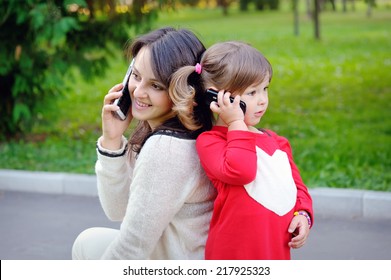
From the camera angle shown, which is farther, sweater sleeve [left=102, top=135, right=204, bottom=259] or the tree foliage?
the tree foliage

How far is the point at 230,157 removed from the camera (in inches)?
95.1

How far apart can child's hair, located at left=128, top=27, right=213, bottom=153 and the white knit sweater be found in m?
0.08

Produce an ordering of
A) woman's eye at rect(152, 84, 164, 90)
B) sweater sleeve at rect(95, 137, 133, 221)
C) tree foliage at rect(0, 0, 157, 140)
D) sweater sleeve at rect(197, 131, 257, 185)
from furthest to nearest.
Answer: tree foliage at rect(0, 0, 157, 140) → sweater sleeve at rect(95, 137, 133, 221) → woman's eye at rect(152, 84, 164, 90) → sweater sleeve at rect(197, 131, 257, 185)

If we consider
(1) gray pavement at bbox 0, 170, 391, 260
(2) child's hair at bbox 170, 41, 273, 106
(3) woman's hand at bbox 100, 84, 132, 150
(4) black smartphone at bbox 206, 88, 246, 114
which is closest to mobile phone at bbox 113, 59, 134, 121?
(3) woman's hand at bbox 100, 84, 132, 150

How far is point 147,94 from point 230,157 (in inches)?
16.5

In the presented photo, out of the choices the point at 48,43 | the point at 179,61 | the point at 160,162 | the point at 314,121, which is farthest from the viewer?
the point at 314,121

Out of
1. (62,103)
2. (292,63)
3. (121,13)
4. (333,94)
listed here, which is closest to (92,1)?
(121,13)

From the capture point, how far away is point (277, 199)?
250 centimetres

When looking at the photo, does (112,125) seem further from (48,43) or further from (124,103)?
(48,43)

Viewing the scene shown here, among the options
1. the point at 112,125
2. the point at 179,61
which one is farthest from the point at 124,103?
the point at 179,61

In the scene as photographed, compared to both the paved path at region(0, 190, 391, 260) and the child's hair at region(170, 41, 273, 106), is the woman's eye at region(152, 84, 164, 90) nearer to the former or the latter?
the child's hair at region(170, 41, 273, 106)

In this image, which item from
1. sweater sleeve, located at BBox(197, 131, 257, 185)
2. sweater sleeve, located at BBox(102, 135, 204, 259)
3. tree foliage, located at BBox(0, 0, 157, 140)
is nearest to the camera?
sweater sleeve, located at BBox(197, 131, 257, 185)

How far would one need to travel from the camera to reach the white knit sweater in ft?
8.25

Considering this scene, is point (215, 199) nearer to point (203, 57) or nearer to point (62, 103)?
point (203, 57)
